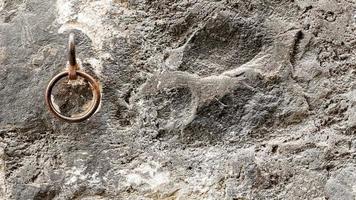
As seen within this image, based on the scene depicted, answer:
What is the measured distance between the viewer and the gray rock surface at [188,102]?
1.42 metres

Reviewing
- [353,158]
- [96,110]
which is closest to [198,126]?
[96,110]

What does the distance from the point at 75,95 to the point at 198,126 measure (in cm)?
31

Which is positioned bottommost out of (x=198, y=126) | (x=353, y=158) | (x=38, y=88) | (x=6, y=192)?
(x=353, y=158)

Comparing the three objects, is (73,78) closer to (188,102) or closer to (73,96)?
(73,96)

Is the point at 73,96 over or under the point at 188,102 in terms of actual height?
over

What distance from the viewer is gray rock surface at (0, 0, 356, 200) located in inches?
56.0

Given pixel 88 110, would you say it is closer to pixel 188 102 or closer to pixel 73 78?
pixel 73 78

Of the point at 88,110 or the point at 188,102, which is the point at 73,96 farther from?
the point at 188,102

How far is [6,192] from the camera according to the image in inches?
56.3

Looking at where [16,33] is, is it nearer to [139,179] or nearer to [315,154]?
[139,179]

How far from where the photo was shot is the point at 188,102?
1.45 m

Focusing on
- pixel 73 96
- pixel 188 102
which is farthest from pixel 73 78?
pixel 188 102

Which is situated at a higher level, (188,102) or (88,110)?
(88,110)

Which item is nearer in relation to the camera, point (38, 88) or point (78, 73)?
point (78, 73)
